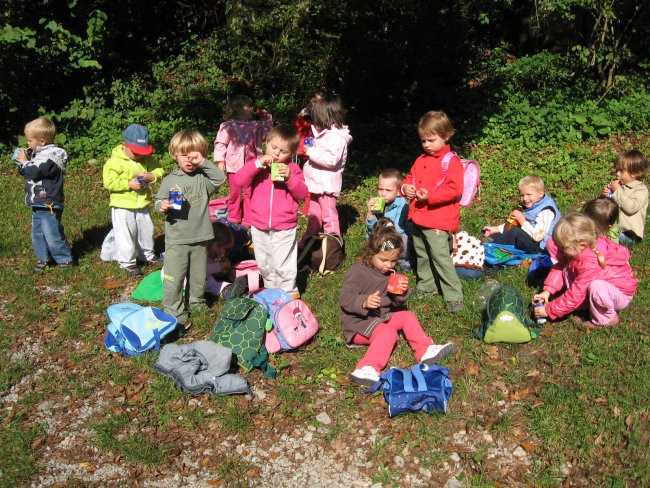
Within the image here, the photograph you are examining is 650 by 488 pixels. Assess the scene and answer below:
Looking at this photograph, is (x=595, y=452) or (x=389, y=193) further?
(x=389, y=193)

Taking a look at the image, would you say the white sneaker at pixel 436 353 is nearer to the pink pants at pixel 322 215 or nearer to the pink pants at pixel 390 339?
the pink pants at pixel 390 339

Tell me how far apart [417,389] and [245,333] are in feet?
5.37

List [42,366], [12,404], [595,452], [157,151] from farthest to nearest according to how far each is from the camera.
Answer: [157,151]
[42,366]
[12,404]
[595,452]

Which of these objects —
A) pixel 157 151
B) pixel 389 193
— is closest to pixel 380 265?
pixel 389 193

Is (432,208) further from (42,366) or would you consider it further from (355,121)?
(355,121)

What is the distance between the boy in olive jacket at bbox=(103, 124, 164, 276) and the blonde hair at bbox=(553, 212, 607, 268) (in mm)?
4344

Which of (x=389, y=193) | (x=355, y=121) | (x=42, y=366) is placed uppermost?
(x=389, y=193)

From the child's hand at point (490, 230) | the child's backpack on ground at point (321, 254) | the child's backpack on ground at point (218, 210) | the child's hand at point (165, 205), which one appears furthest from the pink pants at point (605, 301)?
the child's backpack on ground at point (218, 210)

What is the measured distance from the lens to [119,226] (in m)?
7.45

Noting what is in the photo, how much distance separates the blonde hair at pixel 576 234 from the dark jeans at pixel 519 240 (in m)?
1.66

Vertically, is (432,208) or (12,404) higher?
(432,208)

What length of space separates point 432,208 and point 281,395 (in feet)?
7.58

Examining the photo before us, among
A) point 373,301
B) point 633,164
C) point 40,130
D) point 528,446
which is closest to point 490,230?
point 633,164

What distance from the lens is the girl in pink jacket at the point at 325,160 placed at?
7523 millimetres
